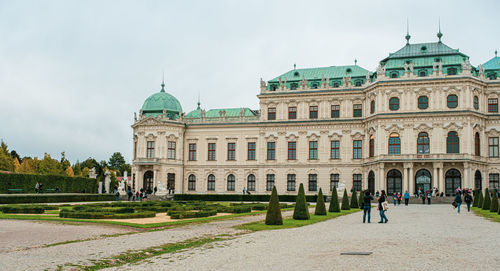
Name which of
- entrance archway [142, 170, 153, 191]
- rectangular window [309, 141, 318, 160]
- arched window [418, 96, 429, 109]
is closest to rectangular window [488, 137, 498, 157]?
arched window [418, 96, 429, 109]

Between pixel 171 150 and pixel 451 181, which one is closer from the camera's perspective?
pixel 451 181

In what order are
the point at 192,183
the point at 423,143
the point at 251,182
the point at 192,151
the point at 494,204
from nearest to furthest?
1. the point at 494,204
2. the point at 423,143
3. the point at 251,182
4. the point at 192,183
5. the point at 192,151

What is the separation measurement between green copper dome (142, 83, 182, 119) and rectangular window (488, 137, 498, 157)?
36.2 metres

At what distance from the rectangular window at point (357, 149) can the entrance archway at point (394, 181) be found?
15.7 feet

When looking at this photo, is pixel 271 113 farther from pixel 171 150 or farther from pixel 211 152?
pixel 171 150

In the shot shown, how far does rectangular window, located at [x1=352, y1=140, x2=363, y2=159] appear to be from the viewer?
58.6 meters

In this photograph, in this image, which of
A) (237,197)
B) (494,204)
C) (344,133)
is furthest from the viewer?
(344,133)

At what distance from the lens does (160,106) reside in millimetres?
63844

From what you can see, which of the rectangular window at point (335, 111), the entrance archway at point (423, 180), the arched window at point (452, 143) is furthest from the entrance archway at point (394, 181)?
the rectangular window at point (335, 111)

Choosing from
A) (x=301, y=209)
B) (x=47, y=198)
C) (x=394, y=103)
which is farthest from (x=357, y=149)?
(x=301, y=209)

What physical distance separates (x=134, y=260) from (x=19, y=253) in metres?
3.30

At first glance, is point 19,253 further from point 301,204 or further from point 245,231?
point 301,204

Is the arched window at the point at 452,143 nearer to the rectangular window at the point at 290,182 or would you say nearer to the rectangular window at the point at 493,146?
the rectangular window at the point at 493,146

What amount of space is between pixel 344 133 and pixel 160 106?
22682mm
